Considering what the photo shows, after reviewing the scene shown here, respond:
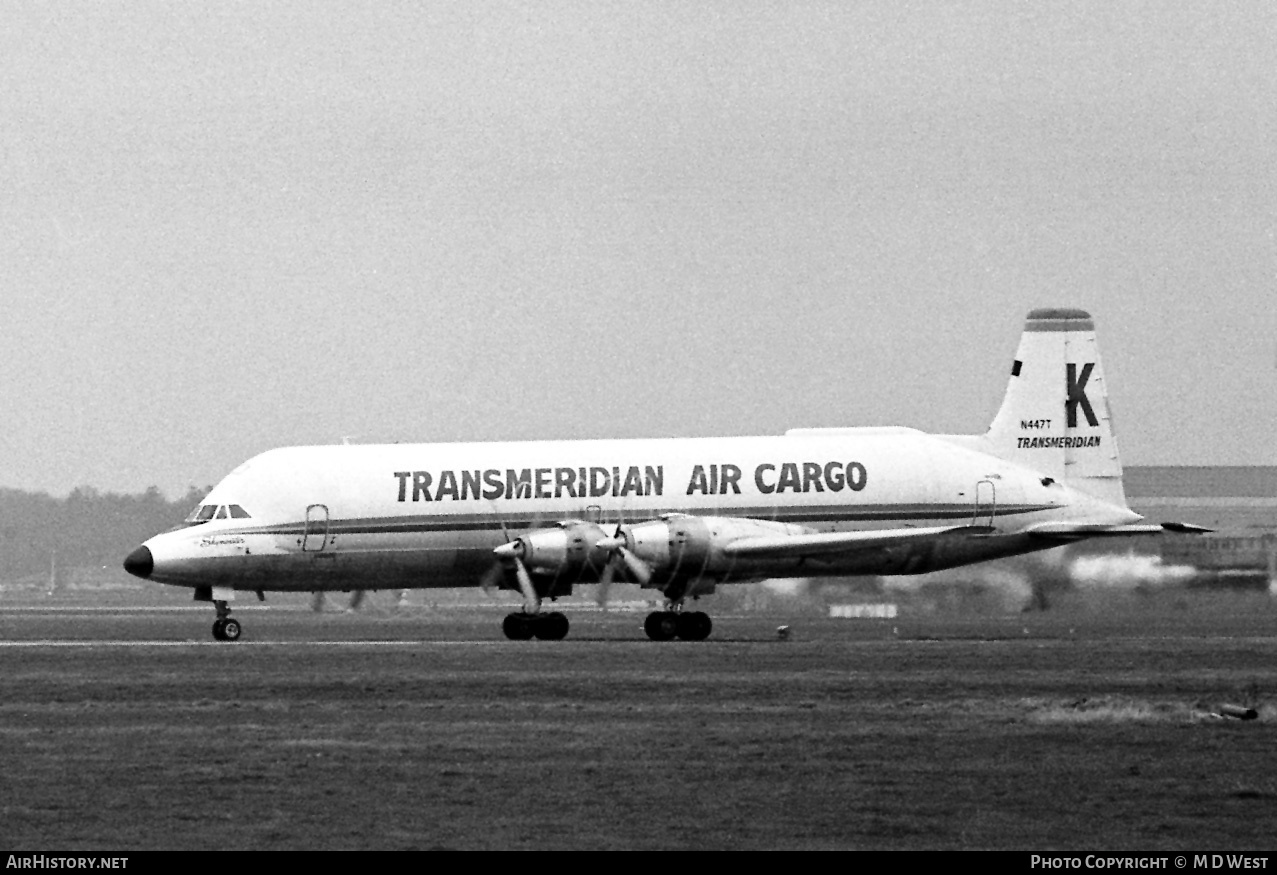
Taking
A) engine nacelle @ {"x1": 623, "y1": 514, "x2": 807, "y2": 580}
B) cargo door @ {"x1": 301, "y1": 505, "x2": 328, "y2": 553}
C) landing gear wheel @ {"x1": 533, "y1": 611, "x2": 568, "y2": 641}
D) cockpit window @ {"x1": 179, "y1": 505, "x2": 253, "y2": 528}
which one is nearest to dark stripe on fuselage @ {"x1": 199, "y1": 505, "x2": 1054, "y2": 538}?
cargo door @ {"x1": 301, "y1": 505, "x2": 328, "y2": 553}

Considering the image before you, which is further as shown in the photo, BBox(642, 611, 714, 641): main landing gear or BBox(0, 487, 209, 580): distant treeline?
BBox(0, 487, 209, 580): distant treeline

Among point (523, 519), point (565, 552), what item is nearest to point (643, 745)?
point (565, 552)

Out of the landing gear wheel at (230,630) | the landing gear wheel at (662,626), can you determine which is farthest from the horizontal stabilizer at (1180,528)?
the landing gear wheel at (230,630)

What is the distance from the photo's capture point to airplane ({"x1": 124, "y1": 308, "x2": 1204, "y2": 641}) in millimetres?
50688

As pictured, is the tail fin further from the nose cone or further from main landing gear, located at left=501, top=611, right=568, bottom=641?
the nose cone

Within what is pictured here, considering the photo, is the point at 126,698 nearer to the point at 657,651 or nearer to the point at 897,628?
the point at 657,651

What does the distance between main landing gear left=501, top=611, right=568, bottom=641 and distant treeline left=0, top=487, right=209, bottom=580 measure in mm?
90725

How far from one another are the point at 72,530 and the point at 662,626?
108802 millimetres

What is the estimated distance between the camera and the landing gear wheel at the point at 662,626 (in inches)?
1970

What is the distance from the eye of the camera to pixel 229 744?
89.5 ft

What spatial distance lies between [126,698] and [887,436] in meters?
25.0

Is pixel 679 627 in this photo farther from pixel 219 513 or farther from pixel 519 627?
pixel 219 513

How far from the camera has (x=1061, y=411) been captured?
5669cm

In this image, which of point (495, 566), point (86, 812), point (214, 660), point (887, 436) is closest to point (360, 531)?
point (495, 566)
